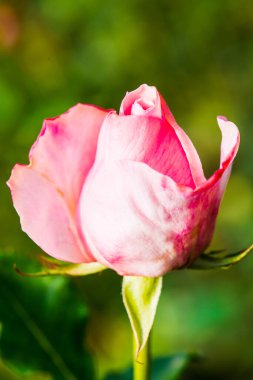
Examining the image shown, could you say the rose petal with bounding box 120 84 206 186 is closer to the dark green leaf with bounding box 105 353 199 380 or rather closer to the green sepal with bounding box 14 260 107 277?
the green sepal with bounding box 14 260 107 277

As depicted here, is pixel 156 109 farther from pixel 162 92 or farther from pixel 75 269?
pixel 162 92

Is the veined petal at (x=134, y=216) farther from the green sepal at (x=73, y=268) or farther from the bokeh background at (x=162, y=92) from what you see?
the bokeh background at (x=162, y=92)

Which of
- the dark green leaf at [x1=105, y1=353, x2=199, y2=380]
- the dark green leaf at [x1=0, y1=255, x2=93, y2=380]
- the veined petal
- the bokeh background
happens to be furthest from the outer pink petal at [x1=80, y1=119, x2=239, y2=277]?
the bokeh background

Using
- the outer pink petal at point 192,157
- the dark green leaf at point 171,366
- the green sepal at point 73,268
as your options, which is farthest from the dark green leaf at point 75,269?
the dark green leaf at point 171,366

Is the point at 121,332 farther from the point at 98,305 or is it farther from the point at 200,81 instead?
the point at 200,81

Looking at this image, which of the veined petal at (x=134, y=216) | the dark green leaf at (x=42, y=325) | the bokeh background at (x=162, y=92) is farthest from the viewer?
the bokeh background at (x=162, y=92)

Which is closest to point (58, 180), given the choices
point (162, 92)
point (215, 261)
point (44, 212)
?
point (44, 212)
